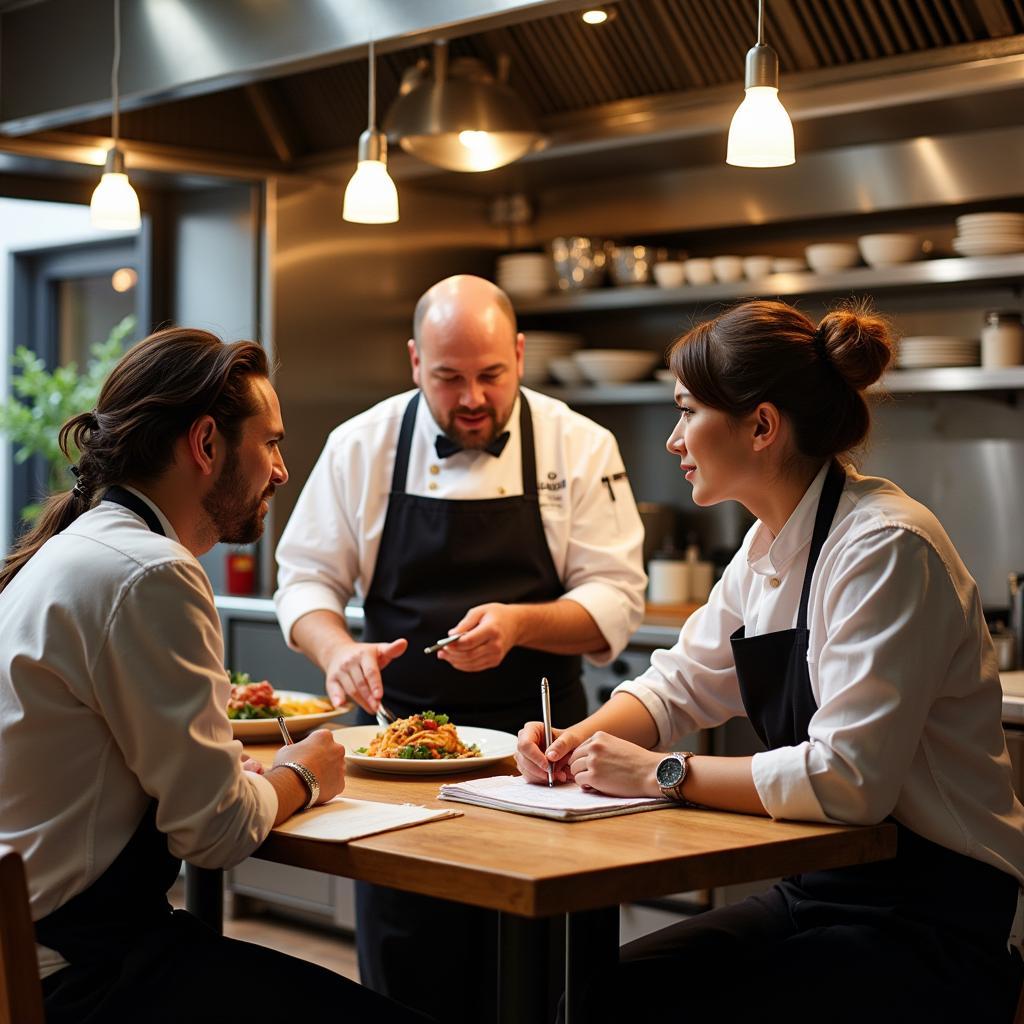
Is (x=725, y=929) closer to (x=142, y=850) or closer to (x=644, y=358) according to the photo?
(x=142, y=850)

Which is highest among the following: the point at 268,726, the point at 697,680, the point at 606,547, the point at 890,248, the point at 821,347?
the point at 890,248

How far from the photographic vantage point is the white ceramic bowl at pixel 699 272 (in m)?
4.62

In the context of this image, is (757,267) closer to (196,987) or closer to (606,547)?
(606,547)

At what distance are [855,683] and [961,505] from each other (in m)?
2.63

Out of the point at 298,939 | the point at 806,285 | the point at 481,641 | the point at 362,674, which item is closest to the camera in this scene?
the point at 362,674

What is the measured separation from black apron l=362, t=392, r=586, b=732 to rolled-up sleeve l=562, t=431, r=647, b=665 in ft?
0.26

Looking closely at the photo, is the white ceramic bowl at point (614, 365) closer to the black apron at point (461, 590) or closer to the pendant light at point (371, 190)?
the black apron at point (461, 590)

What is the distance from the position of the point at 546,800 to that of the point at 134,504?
28.3 inches

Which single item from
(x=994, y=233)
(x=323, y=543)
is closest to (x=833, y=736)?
(x=323, y=543)

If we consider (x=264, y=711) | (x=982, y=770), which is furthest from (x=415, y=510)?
(x=982, y=770)

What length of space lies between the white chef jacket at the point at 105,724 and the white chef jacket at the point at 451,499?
142 centimetres

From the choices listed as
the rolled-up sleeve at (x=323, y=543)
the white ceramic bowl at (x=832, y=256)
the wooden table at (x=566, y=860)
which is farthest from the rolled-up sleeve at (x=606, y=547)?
the white ceramic bowl at (x=832, y=256)

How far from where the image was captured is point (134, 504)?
81.0 inches

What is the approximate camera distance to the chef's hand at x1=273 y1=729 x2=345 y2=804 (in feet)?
7.01
